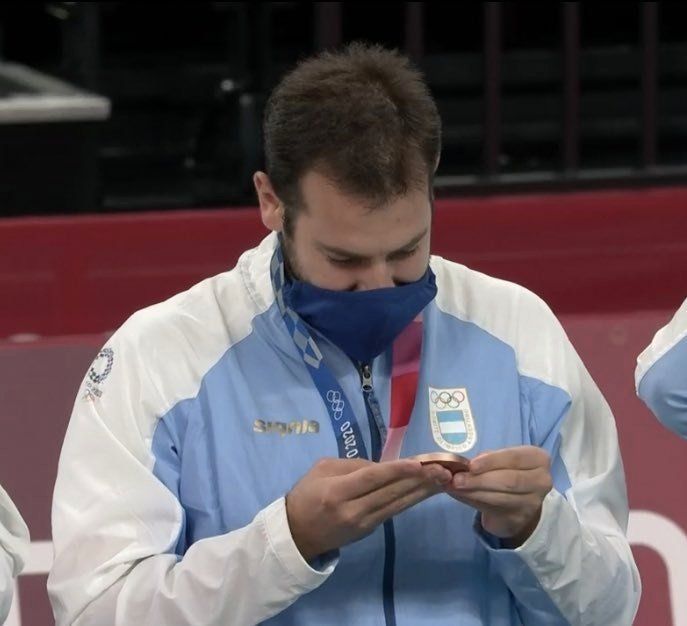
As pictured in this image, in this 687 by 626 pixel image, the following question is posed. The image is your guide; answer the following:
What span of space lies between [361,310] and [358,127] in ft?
0.73

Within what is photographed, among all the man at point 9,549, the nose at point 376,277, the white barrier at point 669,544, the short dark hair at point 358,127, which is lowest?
the white barrier at point 669,544

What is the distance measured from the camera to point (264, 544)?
1838 mm

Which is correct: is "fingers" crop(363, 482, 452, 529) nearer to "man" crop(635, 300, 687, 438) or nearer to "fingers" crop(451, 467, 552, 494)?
"fingers" crop(451, 467, 552, 494)

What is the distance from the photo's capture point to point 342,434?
199 cm

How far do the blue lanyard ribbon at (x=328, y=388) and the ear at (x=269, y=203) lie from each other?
66mm

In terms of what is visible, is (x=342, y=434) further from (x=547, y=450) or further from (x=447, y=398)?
(x=547, y=450)

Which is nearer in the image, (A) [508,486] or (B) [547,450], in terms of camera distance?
(A) [508,486]

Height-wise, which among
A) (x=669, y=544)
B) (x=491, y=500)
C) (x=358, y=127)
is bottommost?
(x=669, y=544)

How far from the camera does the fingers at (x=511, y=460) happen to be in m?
1.81

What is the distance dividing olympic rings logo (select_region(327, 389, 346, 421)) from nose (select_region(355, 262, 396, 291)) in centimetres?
15

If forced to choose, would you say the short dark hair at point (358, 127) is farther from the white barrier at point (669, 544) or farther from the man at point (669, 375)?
the white barrier at point (669, 544)

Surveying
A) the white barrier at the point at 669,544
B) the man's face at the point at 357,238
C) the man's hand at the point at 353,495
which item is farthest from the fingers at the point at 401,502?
the white barrier at the point at 669,544

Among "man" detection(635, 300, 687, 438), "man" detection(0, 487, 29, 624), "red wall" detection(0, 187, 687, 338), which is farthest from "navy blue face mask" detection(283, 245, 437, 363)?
"red wall" detection(0, 187, 687, 338)

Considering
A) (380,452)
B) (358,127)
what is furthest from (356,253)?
(380,452)
